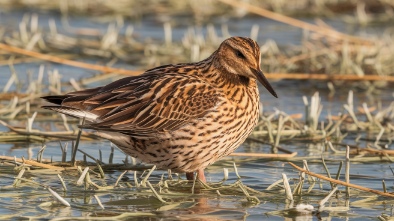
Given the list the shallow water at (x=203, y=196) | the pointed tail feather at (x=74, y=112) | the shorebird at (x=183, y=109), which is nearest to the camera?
the shallow water at (x=203, y=196)

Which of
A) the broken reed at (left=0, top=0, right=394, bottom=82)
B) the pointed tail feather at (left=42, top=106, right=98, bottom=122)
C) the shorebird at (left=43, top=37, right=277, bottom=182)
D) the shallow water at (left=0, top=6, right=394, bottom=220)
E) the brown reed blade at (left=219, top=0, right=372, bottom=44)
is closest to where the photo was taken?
the shallow water at (left=0, top=6, right=394, bottom=220)

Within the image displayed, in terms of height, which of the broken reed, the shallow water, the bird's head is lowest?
the shallow water

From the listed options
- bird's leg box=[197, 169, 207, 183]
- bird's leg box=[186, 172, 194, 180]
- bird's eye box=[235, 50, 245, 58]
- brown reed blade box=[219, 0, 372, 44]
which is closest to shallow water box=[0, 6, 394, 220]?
bird's leg box=[186, 172, 194, 180]

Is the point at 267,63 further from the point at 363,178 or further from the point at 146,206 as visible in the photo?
the point at 146,206

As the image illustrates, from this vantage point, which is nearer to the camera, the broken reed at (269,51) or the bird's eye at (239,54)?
the bird's eye at (239,54)

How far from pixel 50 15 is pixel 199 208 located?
11.1 metres

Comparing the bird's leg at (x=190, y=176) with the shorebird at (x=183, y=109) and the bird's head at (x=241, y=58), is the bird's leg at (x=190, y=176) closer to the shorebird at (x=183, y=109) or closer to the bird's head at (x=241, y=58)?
the shorebird at (x=183, y=109)

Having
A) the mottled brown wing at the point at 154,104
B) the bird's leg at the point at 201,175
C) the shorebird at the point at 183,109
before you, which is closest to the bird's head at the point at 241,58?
the shorebird at the point at 183,109

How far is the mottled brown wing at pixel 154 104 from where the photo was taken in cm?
690

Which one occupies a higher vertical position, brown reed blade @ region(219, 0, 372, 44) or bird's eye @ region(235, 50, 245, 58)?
brown reed blade @ region(219, 0, 372, 44)

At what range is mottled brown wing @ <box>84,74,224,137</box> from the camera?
6898 mm

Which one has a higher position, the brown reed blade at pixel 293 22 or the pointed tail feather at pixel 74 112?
the brown reed blade at pixel 293 22

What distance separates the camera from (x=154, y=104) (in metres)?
7.07

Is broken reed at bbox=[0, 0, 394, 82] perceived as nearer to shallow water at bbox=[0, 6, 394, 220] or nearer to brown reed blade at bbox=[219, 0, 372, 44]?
brown reed blade at bbox=[219, 0, 372, 44]
